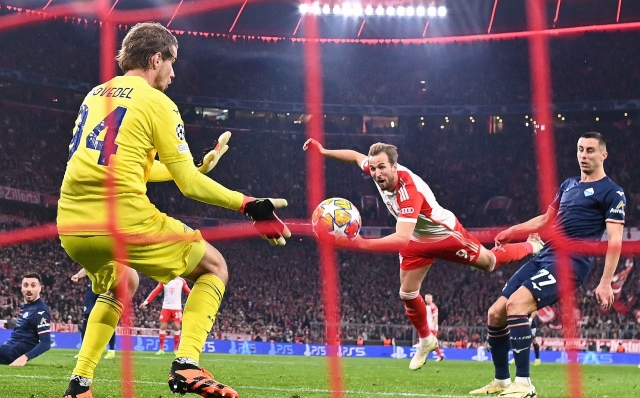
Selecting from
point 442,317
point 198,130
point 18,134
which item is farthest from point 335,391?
point 198,130

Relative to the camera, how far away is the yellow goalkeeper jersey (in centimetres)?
431

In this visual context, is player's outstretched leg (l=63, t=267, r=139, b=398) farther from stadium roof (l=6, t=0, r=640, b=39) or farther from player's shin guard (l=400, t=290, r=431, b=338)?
stadium roof (l=6, t=0, r=640, b=39)

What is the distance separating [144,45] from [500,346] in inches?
168

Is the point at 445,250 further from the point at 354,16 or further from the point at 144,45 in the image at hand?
the point at 354,16

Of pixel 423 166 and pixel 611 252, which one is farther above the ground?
pixel 423 166

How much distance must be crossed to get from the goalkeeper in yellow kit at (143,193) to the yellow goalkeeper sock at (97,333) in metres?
0.36

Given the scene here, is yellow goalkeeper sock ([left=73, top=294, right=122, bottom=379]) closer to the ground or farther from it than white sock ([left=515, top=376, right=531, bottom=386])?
farther from it

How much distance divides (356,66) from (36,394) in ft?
95.6

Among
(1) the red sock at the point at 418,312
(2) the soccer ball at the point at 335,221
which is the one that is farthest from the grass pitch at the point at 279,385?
(2) the soccer ball at the point at 335,221

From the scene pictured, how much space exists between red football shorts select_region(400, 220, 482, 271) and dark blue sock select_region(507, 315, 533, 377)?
3.91ft

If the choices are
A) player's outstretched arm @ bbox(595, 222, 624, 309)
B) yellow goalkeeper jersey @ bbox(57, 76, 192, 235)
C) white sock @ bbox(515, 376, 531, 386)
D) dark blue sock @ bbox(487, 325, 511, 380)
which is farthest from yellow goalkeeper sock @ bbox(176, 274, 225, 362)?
dark blue sock @ bbox(487, 325, 511, 380)

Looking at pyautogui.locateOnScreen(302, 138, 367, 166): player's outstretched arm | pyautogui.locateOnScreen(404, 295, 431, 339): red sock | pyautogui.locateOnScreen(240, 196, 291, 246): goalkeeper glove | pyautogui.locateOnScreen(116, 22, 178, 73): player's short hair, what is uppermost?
pyautogui.locateOnScreen(302, 138, 367, 166): player's outstretched arm

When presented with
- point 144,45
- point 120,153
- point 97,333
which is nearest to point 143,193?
point 120,153

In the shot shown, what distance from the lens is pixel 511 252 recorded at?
323 inches
